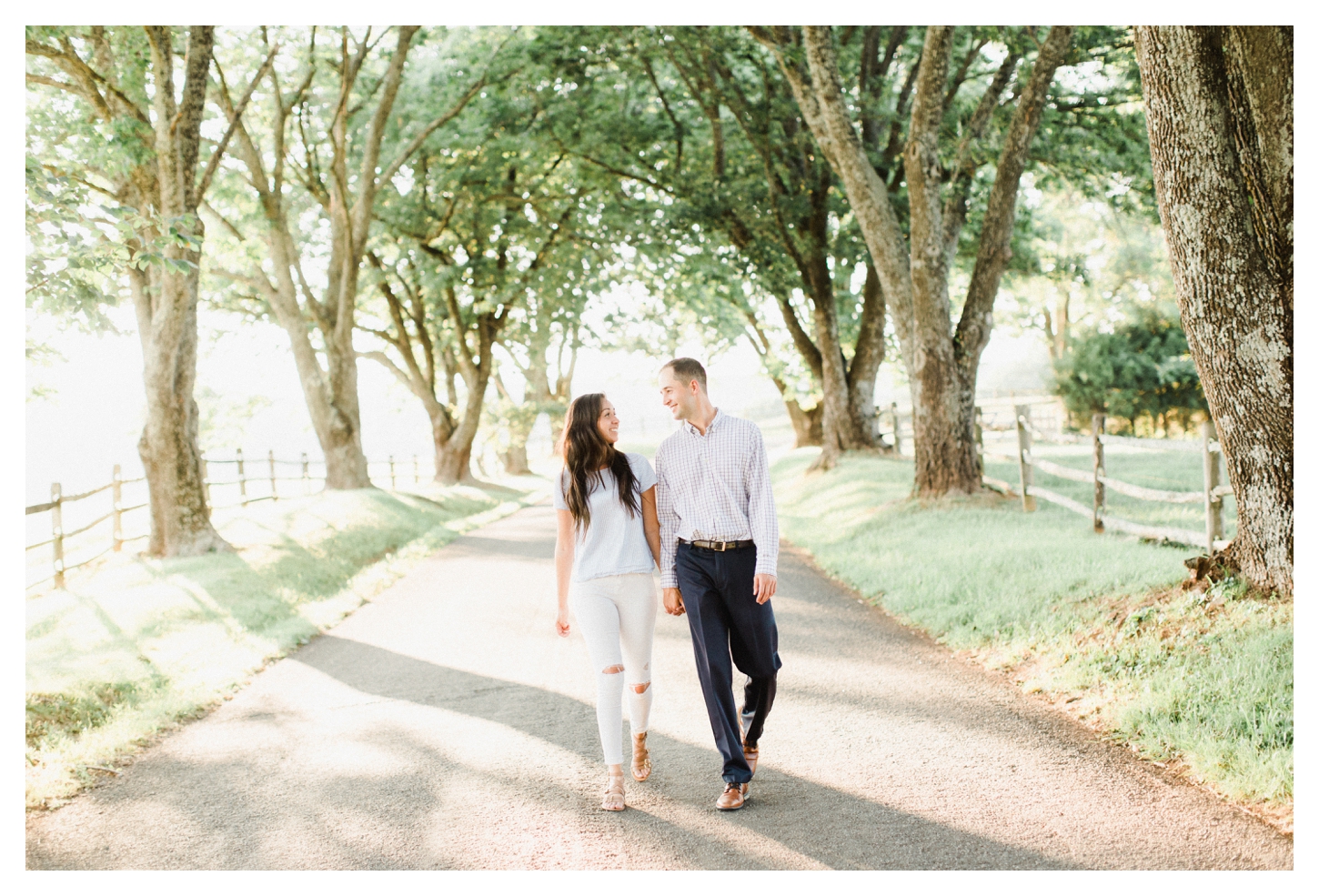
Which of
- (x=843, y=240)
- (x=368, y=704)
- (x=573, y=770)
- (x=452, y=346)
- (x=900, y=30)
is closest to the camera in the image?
(x=573, y=770)

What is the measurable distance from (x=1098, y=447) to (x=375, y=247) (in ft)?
56.4

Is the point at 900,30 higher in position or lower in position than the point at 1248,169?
higher

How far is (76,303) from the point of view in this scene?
7.04m

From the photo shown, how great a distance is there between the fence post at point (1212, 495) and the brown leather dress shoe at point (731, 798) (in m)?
5.92

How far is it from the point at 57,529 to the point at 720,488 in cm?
979

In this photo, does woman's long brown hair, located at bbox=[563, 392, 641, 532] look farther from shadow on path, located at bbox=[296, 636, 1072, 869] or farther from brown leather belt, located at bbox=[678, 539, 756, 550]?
shadow on path, located at bbox=[296, 636, 1072, 869]

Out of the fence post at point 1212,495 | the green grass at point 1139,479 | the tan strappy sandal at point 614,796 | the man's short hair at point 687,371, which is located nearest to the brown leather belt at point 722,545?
the man's short hair at point 687,371

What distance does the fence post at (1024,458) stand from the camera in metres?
12.5

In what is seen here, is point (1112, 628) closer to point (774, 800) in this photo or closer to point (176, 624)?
point (774, 800)

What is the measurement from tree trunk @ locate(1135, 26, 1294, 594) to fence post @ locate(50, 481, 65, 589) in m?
11.4

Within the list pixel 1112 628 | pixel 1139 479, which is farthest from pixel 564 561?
pixel 1139 479

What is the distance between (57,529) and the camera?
10891 mm

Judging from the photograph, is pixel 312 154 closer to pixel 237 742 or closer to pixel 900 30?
pixel 900 30

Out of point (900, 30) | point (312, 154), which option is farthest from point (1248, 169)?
point (312, 154)
